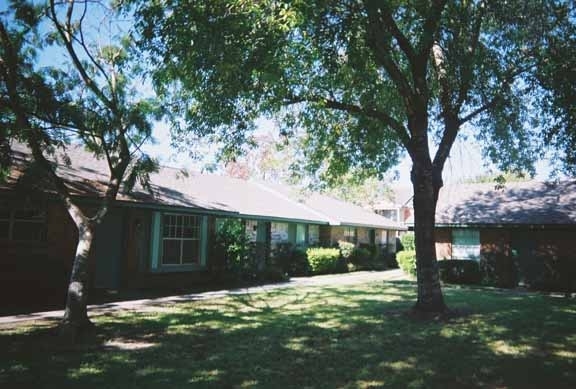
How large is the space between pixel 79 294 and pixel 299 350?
14.3ft

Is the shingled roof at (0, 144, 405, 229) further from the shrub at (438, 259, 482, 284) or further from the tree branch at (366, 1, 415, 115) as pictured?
A: the shrub at (438, 259, 482, 284)

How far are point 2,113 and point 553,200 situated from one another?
22267mm

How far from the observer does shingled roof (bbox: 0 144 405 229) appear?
43.4 ft

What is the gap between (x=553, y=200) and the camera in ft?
66.2

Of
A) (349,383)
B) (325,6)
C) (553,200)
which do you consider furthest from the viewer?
(553,200)

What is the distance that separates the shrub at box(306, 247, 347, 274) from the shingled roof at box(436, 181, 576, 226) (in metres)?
6.28

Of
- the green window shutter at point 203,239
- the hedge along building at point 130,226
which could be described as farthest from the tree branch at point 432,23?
the green window shutter at point 203,239

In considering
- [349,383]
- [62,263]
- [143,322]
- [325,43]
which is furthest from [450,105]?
[62,263]

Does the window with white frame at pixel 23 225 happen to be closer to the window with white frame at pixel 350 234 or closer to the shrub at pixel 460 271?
the shrub at pixel 460 271

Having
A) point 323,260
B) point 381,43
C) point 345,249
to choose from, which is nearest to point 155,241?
point 381,43

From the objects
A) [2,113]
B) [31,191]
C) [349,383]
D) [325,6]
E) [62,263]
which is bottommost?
[349,383]

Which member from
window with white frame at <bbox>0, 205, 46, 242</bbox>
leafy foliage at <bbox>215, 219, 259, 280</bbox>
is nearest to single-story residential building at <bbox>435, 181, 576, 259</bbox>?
leafy foliage at <bbox>215, 219, 259, 280</bbox>

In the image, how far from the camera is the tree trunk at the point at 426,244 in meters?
10.4

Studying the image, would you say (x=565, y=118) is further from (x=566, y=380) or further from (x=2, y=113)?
(x=2, y=113)
